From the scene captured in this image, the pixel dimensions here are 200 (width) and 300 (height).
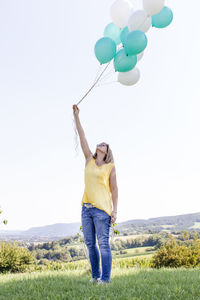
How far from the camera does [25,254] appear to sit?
6.85 metres

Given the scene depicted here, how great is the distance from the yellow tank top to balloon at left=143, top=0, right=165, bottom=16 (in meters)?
1.88

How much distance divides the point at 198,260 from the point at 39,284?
13.3 feet

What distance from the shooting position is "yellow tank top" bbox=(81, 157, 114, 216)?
10.2 feet

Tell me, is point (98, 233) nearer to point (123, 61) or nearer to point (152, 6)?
point (123, 61)

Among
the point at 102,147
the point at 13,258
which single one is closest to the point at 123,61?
the point at 102,147

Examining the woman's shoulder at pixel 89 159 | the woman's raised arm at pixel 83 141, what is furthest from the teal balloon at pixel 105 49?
the woman's shoulder at pixel 89 159

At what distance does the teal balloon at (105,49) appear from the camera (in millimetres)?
3495

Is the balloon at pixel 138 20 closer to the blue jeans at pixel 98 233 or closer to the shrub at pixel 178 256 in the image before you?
the blue jeans at pixel 98 233

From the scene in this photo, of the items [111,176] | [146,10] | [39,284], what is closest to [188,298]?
[111,176]

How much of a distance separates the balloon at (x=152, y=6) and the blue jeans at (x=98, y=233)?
2388 mm

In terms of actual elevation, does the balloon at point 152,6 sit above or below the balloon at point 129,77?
above

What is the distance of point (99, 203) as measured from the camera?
310cm

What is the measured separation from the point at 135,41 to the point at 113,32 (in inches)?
29.1

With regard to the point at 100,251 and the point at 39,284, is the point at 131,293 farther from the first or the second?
the point at 39,284
